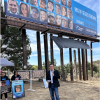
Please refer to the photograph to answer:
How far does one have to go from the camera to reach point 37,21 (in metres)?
10.9

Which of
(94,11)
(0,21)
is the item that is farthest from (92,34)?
(0,21)

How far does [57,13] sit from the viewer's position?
12.9 m

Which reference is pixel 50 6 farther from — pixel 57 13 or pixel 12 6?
pixel 12 6

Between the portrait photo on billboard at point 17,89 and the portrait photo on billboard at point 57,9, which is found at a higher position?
the portrait photo on billboard at point 57,9

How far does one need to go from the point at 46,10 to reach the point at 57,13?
170cm

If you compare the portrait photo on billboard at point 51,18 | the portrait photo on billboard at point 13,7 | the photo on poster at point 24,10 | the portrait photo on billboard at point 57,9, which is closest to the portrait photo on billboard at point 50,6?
the portrait photo on billboard at point 51,18

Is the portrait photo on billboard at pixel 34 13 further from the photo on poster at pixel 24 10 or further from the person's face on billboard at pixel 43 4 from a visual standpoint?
the person's face on billboard at pixel 43 4

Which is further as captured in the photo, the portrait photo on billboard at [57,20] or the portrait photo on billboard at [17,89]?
the portrait photo on billboard at [57,20]

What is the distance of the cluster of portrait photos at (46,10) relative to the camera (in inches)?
380

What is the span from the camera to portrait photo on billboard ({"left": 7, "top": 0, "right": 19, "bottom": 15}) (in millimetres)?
9146

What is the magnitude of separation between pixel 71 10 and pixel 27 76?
1067 cm

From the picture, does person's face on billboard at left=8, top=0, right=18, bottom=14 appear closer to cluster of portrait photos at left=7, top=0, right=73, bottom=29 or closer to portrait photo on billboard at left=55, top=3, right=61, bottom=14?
cluster of portrait photos at left=7, top=0, right=73, bottom=29

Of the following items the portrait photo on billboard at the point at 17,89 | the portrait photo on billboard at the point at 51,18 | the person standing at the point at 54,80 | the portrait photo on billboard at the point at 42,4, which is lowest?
the portrait photo on billboard at the point at 17,89

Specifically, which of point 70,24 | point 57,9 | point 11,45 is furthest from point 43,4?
point 11,45
